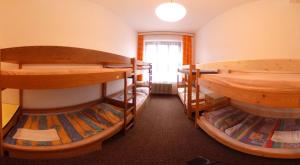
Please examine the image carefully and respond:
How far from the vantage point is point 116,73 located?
160 centimetres

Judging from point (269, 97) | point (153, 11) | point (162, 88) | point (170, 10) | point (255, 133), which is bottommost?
point (255, 133)

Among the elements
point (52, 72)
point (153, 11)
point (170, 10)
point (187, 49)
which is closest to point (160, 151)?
point (52, 72)

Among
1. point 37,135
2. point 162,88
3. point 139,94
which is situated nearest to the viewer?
point 37,135

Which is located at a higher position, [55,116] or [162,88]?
[162,88]

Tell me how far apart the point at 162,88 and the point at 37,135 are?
3621 millimetres

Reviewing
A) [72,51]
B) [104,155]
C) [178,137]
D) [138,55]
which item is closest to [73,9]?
[72,51]

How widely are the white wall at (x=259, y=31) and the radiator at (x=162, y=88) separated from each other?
5.85 feet

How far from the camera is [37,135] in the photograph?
4.45 ft

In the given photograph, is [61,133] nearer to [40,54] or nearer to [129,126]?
A: [129,126]

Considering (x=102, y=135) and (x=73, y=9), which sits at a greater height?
(x=73, y=9)

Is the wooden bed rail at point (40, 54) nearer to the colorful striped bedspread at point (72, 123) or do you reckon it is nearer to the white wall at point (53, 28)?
the white wall at point (53, 28)

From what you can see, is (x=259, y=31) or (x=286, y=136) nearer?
(x=286, y=136)

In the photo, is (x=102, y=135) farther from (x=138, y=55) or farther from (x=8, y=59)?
(x=138, y=55)

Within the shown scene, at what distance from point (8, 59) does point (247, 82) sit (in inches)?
93.4
